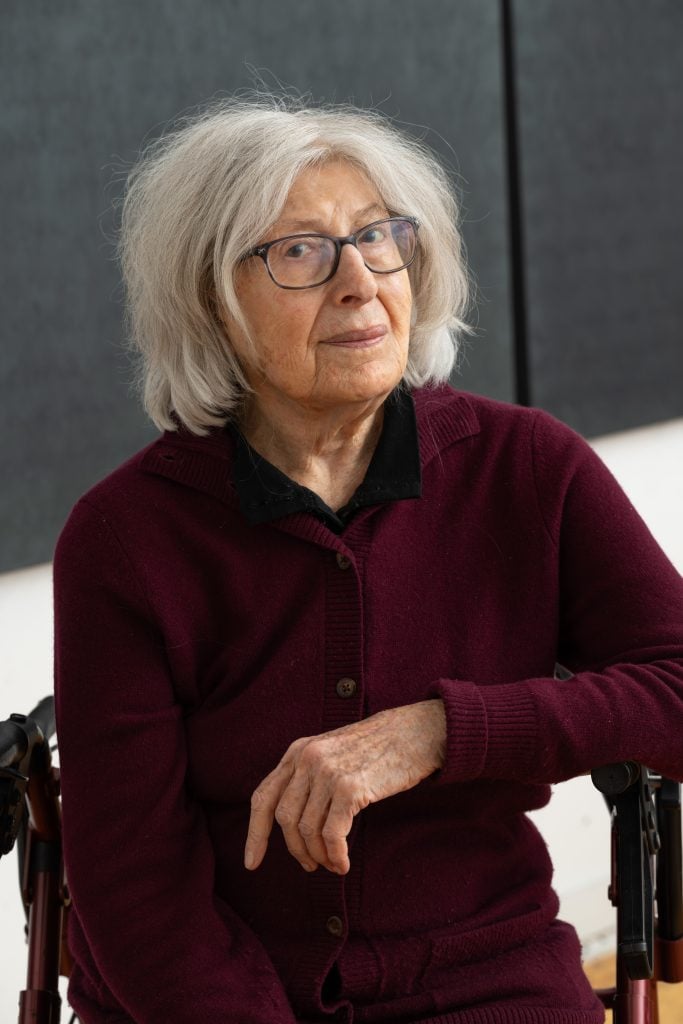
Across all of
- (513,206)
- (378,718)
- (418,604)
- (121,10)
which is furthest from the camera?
(513,206)

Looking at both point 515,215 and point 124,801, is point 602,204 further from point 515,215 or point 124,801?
point 124,801

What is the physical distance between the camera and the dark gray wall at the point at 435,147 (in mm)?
1848

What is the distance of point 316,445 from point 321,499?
0.08 metres

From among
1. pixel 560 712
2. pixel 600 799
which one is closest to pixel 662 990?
pixel 600 799

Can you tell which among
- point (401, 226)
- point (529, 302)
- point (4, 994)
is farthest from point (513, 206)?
point (4, 994)

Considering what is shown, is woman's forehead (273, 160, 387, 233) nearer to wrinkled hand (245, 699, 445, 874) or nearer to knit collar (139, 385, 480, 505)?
knit collar (139, 385, 480, 505)

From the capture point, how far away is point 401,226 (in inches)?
58.1

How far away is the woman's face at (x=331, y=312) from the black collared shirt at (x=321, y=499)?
3.1 inches

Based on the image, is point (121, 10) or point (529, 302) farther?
point (529, 302)

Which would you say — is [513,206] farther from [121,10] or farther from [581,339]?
[121,10]

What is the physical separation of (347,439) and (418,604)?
206 millimetres

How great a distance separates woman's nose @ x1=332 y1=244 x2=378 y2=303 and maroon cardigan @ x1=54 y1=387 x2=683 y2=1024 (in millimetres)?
190

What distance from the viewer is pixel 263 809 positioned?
4.26 ft

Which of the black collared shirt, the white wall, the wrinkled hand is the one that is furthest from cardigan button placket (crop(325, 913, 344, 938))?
the white wall
